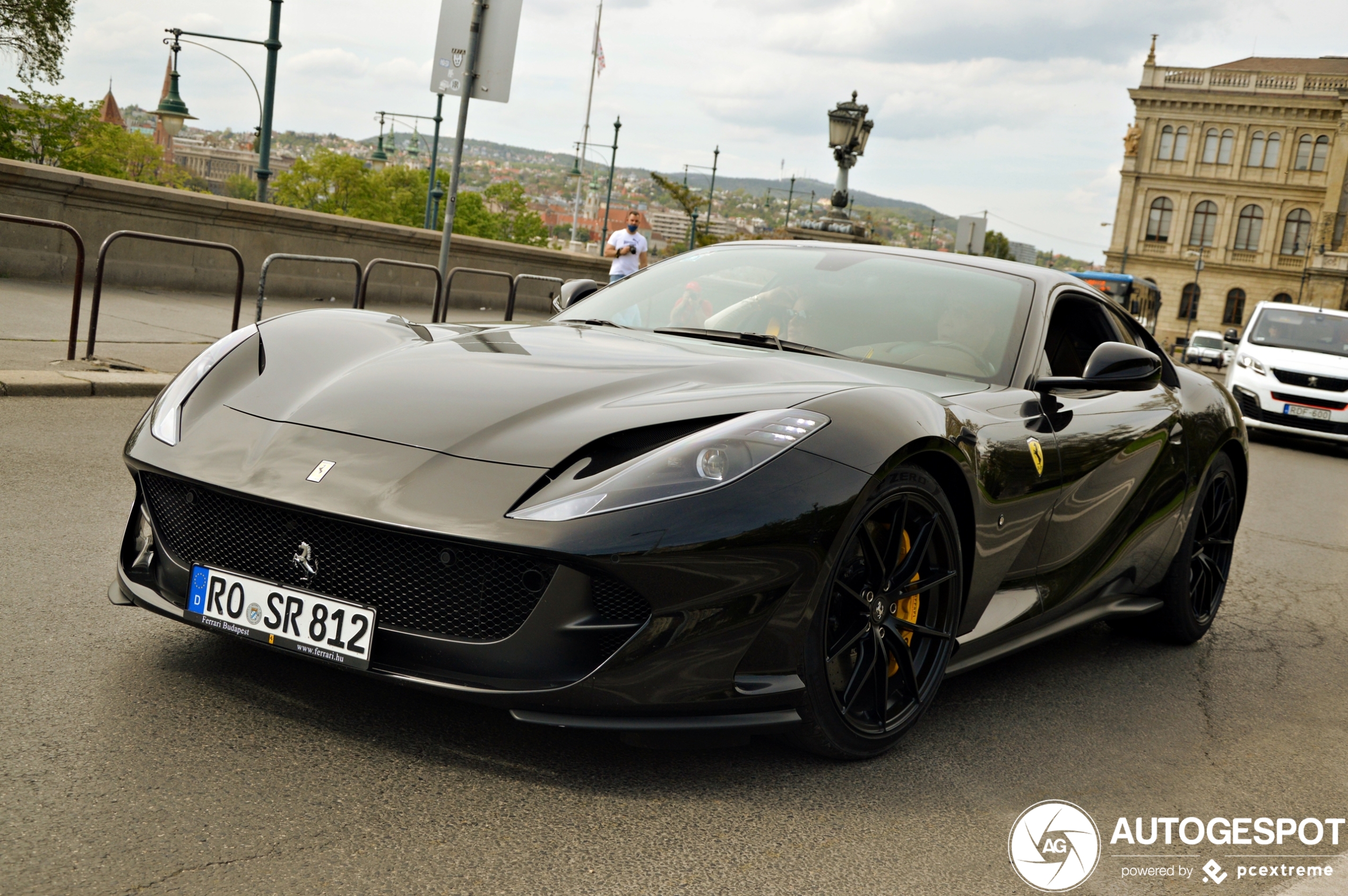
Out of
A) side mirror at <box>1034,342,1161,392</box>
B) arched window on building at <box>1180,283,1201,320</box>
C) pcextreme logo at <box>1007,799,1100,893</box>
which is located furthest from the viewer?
arched window on building at <box>1180,283,1201,320</box>

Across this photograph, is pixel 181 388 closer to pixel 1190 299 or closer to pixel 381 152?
pixel 381 152

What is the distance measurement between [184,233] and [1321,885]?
46.5 ft

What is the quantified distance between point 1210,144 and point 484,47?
94165mm

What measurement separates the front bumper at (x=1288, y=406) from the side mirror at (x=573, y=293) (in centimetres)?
1325

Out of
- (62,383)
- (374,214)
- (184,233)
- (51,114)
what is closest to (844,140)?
(184,233)

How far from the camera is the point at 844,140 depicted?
1923 cm

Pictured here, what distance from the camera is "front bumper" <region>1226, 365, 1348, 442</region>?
15.4 m

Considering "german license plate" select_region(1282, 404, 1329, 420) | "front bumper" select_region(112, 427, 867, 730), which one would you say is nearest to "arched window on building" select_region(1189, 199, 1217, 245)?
"german license plate" select_region(1282, 404, 1329, 420)

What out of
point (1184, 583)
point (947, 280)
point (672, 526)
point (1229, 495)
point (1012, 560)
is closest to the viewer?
point (672, 526)

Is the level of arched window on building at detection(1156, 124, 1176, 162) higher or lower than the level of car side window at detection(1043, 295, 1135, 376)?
higher

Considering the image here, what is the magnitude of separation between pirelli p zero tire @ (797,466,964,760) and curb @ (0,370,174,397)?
5.35 m

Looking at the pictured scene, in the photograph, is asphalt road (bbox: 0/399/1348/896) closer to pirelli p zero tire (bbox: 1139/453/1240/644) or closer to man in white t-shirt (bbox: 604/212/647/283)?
pirelli p zero tire (bbox: 1139/453/1240/644)

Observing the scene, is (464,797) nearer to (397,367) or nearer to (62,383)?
(397,367)

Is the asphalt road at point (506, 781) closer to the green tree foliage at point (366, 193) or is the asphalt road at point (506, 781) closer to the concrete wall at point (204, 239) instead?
the concrete wall at point (204, 239)
